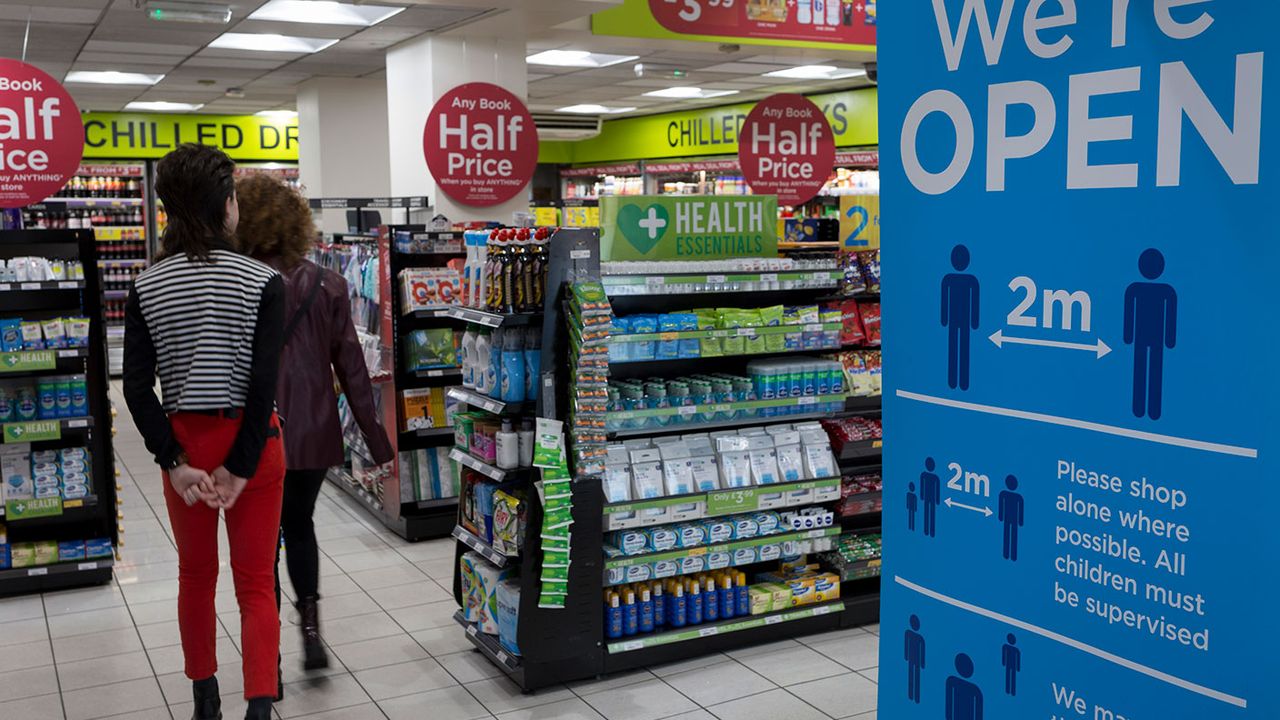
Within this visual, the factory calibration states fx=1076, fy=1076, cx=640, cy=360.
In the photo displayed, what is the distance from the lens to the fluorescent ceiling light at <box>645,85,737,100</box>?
39.0 feet

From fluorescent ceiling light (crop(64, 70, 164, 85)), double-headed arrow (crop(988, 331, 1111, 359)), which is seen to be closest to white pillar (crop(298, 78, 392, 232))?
fluorescent ceiling light (crop(64, 70, 164, 85))

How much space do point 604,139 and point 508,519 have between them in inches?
527

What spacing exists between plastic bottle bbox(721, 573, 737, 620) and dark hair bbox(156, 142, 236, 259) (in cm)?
255

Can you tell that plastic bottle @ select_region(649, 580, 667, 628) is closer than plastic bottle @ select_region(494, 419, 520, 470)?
No

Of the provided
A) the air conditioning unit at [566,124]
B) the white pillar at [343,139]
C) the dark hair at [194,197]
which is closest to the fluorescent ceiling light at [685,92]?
the air conditioning unit at [566,124]

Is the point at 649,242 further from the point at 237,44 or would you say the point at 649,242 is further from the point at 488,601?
the point at 237,44

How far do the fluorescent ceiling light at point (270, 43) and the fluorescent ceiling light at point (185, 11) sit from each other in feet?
4.12

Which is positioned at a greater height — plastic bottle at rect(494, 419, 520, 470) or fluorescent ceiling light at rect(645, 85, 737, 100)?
fluorescent ceiling light at rect(645, 85, 737, 100)

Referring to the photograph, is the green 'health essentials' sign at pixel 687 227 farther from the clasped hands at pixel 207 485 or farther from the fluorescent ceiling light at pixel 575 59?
the fluorescent ceiling light at pixel 575 59

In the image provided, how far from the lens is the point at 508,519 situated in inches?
165

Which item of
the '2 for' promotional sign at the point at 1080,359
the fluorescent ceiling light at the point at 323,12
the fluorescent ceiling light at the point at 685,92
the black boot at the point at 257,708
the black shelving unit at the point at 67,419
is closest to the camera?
the '2 for' promotional sign at the point at 1080,359

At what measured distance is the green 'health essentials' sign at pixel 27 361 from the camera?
5379mm

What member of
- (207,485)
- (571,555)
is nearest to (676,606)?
(571,555)

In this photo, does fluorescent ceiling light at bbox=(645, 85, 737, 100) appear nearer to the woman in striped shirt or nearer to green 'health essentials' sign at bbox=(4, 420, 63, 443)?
green 'health essentials' sign at bbox=(4, 420, 63, 443)
